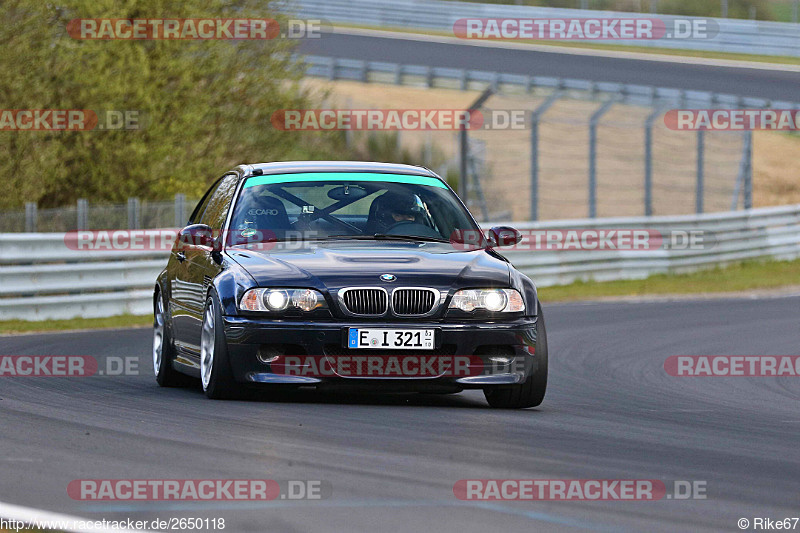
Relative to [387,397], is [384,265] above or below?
above

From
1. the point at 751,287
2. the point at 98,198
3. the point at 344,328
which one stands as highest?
the point at 344,328

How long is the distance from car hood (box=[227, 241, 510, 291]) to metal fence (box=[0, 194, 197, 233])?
32.0 ft

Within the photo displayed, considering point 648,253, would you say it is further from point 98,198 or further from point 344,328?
point 344,328

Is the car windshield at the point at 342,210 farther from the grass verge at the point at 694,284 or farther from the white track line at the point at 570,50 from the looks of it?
the white track line at the point at 570,50

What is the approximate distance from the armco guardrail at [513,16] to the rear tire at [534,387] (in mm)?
33213

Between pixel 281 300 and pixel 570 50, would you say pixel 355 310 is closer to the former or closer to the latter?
pixel 281 300

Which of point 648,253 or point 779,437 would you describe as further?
point 648,253

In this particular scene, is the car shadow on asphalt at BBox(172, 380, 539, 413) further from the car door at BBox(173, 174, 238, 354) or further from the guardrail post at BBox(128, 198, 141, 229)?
the guardrail post at BBox(128, 198, 141, 229)

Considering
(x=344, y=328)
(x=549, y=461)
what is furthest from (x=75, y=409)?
(x=549, y=461)

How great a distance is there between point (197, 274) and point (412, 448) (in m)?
3.27

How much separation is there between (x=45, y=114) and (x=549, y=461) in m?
17.2

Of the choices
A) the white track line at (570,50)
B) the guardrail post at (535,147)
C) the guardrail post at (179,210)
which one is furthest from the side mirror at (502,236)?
the white track line at (570,50)

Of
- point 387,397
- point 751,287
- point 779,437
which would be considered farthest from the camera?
point 751,287

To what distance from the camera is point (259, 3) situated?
26.7 meters
